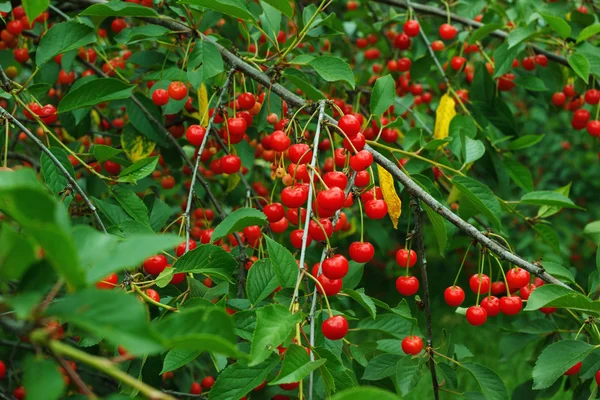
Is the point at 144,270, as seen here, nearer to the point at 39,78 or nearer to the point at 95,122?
the point at 39,78

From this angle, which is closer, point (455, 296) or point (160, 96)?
point (455, 296)

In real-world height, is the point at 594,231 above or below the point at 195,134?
below

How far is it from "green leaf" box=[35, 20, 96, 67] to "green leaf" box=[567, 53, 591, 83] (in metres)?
1.67

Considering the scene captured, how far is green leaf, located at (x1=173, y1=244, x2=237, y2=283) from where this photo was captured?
4.58 ft

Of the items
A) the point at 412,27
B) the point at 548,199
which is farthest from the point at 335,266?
the point at 412,27

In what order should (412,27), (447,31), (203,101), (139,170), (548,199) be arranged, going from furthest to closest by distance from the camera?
(447,31)
(412,27)
(203,101)
(548,199)
(139,170)

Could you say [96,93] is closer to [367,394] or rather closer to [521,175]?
[367,394]

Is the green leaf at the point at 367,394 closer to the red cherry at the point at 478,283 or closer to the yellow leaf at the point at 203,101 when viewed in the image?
the red cherry at the point at 478,283

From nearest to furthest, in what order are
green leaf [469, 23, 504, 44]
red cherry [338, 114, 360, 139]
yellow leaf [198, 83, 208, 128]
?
red cherry [338, 114, 360, 139] < yellow leaf [198, 83, 208, 128] < green leaf [469, 23, 504, 44]

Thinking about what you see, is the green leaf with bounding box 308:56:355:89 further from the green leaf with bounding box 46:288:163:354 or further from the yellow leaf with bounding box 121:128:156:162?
the green leaf with bounding box 46:288:163:354

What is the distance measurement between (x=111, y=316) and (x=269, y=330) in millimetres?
415

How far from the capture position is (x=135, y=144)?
7.62ft

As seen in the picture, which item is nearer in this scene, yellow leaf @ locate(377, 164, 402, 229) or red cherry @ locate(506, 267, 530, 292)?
yellow leaf @ locate(377, 164, 402, 229)

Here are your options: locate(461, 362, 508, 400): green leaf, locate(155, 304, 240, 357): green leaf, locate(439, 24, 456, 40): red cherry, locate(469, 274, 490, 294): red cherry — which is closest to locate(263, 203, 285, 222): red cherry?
locate(469, 274, 490, 294): red cherry
